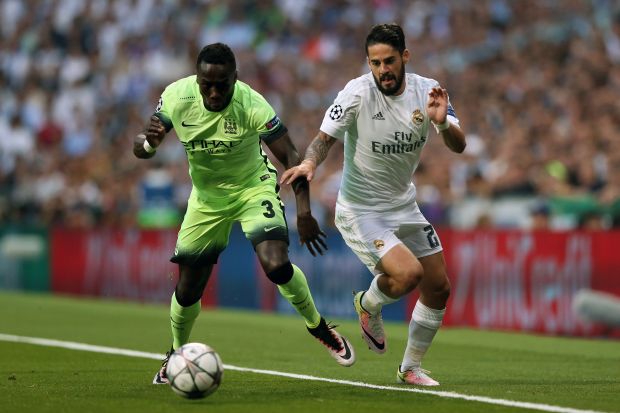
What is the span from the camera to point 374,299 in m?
10.3

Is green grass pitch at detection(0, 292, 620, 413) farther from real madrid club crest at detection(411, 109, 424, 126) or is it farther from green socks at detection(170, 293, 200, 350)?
real madrid club crest at detection(411, 109, 424, 126)

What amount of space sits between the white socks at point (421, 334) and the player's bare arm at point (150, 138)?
2382 mm

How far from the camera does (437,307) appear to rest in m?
10.2

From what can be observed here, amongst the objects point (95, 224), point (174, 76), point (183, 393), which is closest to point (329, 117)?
point (183, 393)

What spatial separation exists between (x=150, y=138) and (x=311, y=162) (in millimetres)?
1223

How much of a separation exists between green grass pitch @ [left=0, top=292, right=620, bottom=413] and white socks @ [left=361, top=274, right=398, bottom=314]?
1.91ft

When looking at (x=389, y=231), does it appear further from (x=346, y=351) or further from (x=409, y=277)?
(x=346, y=351)

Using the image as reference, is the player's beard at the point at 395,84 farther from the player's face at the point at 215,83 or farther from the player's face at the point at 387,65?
the player's face at the point at 215,83

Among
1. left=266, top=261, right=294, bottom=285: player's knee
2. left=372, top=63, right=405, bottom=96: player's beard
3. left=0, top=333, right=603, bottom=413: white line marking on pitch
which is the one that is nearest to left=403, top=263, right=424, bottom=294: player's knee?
left=0, top=333, right=603, bottom=413: white line marking on pitch

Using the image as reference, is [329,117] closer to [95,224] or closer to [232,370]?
[232,370]

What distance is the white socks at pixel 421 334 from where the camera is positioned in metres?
10.2

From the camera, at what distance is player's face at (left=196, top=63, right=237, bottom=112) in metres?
9.62

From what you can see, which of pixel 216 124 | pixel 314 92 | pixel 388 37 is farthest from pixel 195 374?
pixel 314 92

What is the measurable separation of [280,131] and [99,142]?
710 inches
